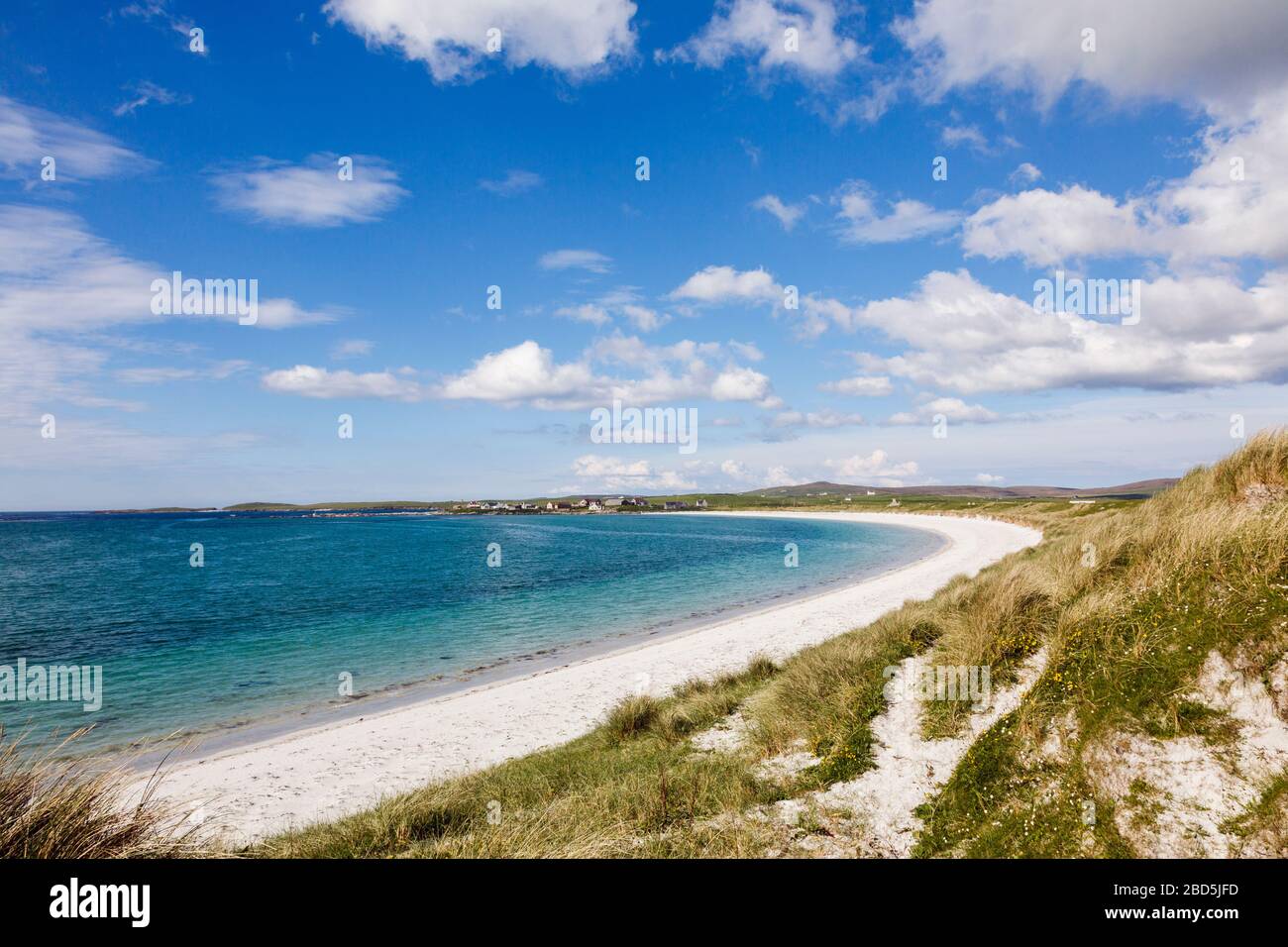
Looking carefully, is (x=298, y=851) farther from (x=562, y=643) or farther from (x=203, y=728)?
(x=562, y=643)

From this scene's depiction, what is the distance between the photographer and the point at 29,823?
198 inches

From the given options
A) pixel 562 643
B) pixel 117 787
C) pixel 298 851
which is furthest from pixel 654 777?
pixel 562 643

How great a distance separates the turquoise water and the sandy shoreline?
331 centimetres

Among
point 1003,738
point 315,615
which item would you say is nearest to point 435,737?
point 1003,738

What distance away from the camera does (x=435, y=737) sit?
49.6 feet

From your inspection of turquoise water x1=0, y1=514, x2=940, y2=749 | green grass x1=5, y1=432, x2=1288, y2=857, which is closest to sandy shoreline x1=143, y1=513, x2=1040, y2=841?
green grass x1=5, y1=432, x2=1288, y2=857

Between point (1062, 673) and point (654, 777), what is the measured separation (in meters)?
6.11

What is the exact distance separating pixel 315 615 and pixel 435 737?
2324 centimetres

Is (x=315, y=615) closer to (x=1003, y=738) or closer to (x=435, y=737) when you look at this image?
(x=435, y=737)

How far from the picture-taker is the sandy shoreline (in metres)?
11.6

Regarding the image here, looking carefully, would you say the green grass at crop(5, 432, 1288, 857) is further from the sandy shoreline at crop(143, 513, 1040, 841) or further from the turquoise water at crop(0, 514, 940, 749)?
the turquoise water at crop(0, 514, 940, 749)

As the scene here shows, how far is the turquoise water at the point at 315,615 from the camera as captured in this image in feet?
65.8

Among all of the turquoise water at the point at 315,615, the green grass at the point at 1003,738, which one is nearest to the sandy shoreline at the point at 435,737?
the green grass at the point at 1003,738

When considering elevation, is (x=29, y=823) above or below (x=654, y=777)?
above
